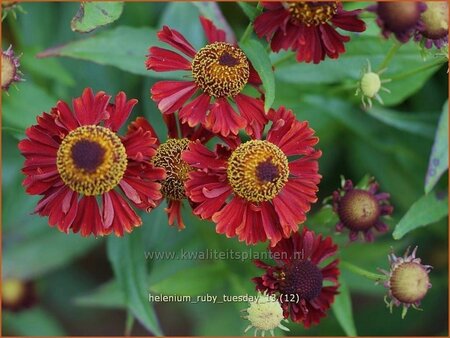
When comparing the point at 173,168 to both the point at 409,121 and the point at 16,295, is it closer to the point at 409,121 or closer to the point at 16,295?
the point at 409,121

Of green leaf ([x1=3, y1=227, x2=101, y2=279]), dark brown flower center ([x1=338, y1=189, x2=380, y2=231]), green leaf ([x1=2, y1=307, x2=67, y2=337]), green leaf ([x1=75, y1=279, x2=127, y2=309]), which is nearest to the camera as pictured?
dark brown flower center ([x1=338, y1=189, x2=380, y2=231])

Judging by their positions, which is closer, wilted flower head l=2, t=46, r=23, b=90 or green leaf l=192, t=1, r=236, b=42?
wilted flower head l=2, t=46, r=23, b=90

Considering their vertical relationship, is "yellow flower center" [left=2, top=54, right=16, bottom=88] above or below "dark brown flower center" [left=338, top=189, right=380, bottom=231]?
below

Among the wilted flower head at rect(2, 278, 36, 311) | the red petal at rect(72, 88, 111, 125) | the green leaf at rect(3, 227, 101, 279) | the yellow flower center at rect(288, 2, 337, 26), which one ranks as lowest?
the wilted flower head at rect(2, 278, 36, 311)

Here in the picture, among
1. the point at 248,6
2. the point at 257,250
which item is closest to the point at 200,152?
the point at 248,6

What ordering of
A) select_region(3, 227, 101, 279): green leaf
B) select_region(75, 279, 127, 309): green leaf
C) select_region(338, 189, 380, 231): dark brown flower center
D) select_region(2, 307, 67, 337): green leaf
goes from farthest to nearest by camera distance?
select_region(2, 307, 67, 337): green leaf < select_region(3, 227, 101, 279): green leaf < select_region(75, 279, 127, 309): green leaf < select_region(338, 189, 380, 231): dark brown flower center

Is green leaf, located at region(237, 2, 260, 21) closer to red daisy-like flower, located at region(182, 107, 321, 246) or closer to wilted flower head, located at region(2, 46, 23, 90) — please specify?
red daisy-like flower, located at region(182, 107, 321, 246)

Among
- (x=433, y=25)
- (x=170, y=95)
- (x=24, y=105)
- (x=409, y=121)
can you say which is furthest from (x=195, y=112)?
(x=409, y=121)

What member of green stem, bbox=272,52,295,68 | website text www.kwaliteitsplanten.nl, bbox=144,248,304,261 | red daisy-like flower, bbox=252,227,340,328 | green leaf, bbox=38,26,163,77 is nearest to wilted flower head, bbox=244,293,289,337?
red daisy-like flower, bbox=252,227,340,328
